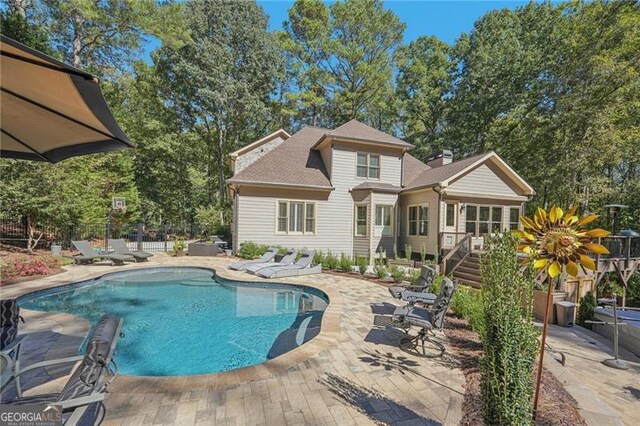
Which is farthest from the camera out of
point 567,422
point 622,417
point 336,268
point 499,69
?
point 499,69

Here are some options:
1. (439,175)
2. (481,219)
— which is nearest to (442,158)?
(439,175)

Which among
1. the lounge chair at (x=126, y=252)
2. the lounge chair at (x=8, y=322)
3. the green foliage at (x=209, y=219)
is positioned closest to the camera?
the lounge chair at (x=8, y=322)

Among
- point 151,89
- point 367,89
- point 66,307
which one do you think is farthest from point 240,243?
point 367,89

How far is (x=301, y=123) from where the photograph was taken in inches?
1193

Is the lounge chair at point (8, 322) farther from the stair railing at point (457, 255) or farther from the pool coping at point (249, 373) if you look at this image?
the stair railing at point (457, 255)

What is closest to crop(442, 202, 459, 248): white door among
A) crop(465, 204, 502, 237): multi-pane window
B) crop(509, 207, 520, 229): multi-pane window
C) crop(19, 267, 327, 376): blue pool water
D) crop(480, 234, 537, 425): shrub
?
crop(465, 204, 502, 237): multi-pane window

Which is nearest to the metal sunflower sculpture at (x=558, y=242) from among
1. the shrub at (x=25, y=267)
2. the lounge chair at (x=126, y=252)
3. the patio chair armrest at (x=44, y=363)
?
the patio chair armrest at (x=44, y=363)

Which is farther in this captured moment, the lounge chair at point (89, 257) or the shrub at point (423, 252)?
the shrub at point (423, 252)

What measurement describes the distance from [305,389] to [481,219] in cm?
1468

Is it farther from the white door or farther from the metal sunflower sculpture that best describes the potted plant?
the metal sunflower sculpture

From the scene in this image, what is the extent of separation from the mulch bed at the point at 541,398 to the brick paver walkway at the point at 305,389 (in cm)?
13

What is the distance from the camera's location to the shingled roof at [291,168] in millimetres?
14617

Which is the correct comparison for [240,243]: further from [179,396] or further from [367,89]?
[367,89]

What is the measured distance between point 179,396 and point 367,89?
2893 centimetres
